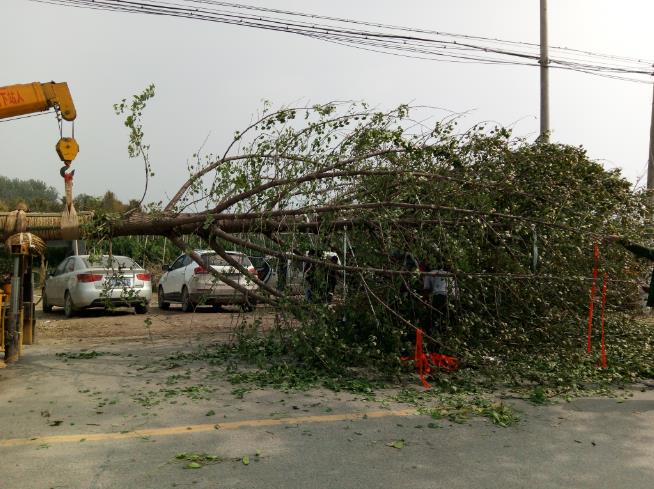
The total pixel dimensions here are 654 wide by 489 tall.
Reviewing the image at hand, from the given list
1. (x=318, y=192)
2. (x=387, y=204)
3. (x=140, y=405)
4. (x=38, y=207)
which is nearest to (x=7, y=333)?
Answer: (x=140, y=405)

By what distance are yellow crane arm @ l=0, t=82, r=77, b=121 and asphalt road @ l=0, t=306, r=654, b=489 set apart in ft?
11.4

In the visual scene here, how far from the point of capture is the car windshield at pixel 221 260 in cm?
928

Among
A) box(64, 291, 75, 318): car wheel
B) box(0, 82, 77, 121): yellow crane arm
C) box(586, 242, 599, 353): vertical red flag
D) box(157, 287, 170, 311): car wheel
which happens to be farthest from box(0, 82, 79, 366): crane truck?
box(157, 287, 170, 311): car wheel

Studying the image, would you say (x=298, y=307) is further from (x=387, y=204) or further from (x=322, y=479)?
(x=322, y=479)

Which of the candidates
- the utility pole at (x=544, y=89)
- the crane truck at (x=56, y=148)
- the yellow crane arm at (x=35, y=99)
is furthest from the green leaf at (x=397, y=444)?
the utility pole at (x=544, y=89)

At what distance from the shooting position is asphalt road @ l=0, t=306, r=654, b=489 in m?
4.54

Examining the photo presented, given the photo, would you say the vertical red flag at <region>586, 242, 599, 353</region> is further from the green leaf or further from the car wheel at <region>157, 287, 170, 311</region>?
the car wheel at <region>157, 287, 170, 311</region>

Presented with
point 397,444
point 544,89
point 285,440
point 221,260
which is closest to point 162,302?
point 221,260

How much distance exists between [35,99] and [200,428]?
523 centimetres

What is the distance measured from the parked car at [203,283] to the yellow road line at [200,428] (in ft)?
10.1

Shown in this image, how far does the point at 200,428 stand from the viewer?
5703mm

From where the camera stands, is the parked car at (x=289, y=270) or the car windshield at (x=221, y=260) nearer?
the parked car at (x=289, y=270)

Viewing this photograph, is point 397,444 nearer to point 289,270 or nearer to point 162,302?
point 289,270

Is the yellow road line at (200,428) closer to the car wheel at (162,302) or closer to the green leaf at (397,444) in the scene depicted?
the green leaf at (397,444)
